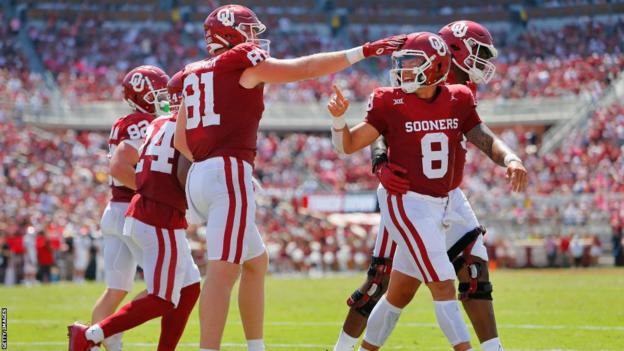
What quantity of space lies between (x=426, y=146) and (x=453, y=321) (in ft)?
3.71

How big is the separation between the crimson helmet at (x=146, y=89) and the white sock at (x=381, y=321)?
7.96 ft

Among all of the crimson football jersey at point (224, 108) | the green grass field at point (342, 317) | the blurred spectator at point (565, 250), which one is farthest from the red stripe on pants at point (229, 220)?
the blurred spectator at point (565, 250)

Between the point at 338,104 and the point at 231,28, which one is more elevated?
the point at 231,28

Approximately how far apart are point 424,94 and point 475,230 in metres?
1.04

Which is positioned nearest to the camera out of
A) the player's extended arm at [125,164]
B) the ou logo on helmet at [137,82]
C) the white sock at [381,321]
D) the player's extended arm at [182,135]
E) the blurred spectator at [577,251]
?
the player's extended arm at [182,135]

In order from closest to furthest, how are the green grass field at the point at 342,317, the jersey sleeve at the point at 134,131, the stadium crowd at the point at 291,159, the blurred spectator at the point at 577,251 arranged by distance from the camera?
the jersey sleeve at the point at 134,131 < the green grass field at the point at 342,317 < the stadium crowd at the point at 291,159 < the blurred spectator at the point at 577,251

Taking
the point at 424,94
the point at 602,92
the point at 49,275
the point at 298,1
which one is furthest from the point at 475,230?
the point at 298,1

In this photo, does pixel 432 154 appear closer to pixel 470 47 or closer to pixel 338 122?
pixel 338 122

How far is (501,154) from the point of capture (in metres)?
7.11

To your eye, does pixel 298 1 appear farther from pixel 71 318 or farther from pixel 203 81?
pixel 203 81

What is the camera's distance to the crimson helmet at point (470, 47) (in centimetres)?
788

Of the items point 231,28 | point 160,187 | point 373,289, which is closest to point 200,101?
point 231,28

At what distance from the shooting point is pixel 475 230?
7473mm

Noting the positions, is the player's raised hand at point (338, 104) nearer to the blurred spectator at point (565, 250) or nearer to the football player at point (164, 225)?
the football player at point (164, 225)
